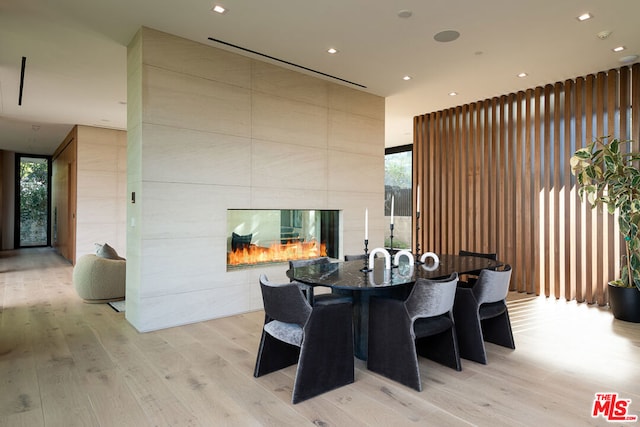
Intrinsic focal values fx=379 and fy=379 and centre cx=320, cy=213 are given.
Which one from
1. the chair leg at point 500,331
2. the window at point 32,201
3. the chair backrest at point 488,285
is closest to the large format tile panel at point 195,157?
the chair backrest at point 488,285

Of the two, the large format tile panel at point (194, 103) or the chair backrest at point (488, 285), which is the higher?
the large format tile panel at point (194, 103)

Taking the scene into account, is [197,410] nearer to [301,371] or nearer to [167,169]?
[301,371]

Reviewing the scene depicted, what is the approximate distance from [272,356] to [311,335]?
23.5 inches

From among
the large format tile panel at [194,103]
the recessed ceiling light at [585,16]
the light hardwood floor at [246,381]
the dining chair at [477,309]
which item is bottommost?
the light hardwood floor at [246,381]

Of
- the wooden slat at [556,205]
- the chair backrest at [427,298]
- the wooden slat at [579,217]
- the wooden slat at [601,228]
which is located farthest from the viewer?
the wooden slat at [556,205]

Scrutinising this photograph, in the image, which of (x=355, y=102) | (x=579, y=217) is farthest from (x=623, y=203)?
(x=355, y=102)

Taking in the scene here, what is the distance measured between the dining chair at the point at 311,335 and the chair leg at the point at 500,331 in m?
1.59

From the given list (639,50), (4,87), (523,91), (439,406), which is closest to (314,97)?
(523,91)

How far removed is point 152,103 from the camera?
3.89m

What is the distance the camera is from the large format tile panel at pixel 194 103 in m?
3.90

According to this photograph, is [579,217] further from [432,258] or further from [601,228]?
[432,258]

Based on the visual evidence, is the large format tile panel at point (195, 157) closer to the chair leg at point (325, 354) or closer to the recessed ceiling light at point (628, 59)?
the chair leg at point (325, 354)

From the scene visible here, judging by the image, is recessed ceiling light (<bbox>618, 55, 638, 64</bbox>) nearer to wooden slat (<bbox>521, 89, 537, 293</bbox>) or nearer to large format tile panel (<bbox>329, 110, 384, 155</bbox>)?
wooden slat (<bbox>521, 89, 537, 293</bbox>)

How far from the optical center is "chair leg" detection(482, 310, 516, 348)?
11.2ft
